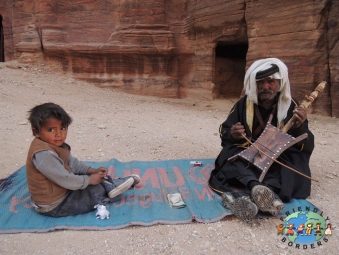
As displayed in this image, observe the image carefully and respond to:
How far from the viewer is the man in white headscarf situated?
2311 millimetres

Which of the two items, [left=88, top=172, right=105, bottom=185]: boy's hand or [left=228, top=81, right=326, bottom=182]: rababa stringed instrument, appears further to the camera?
[left=228, top=81, right=326, bottom=182]: rababa stringed instrument

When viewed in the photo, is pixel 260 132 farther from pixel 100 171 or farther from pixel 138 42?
pixel 138 42

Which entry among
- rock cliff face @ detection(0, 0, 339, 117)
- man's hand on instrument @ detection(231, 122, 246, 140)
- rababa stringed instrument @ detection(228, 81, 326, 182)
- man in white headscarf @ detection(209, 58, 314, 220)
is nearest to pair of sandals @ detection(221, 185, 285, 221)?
man in white headscarf @ detection(209, 58, 314, 220)

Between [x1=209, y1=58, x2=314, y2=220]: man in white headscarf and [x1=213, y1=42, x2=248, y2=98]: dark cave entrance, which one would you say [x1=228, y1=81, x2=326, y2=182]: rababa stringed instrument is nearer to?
[x1=209, y1=58, x2=314, y2=220]: man in white headscarf

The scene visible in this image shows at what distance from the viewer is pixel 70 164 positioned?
2.27 metres

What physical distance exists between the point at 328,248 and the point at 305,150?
97 centimetres

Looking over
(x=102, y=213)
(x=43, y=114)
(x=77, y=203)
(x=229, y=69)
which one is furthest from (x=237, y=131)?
(x=229, y=69)

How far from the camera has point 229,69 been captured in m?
10.2

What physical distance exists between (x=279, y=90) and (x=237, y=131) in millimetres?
540

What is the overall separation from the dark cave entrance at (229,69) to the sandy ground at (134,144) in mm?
1454

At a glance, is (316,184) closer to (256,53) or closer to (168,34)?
(256,53)

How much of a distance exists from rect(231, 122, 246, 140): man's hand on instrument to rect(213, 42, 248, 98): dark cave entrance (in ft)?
24.1

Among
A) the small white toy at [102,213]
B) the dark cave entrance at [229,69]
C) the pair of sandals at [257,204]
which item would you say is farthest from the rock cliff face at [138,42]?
the small white toy at [102,213]

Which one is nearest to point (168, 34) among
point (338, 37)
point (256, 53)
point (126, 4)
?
point (126, 4)
